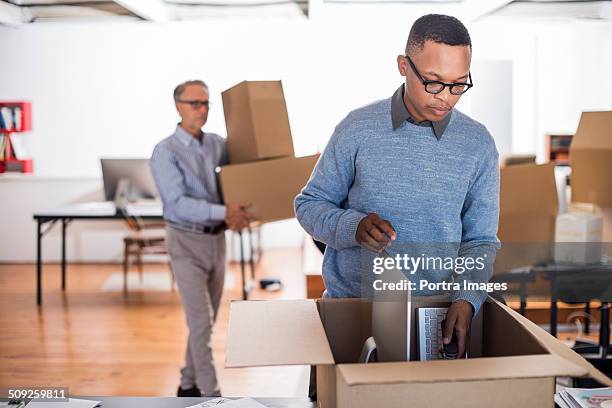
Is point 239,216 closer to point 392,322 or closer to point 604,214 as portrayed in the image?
point 604,214

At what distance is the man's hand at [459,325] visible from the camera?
1354mm

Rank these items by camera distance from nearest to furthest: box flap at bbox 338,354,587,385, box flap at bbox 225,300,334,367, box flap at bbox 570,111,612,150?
box flap at bbox 338,354,587,385 → box flap at bbox 225,300,334,367 → box flap at bbox 570,111,612,150

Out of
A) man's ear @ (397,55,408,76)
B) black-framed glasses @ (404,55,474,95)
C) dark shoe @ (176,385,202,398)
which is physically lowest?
dark shoe @ (176,385,202,398)

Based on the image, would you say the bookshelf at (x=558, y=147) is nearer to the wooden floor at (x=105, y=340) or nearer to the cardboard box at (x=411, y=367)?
the wooden floor at (x=105, y=340)

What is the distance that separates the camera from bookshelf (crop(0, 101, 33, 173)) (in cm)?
701

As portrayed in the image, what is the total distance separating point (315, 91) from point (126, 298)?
301 centimetres

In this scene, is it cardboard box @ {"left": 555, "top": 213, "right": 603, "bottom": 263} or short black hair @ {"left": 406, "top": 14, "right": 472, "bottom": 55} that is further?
cardboard box @ {"left": 555, "top": 213, "right": 603, "bottom": 263}

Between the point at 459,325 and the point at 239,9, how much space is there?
21.4ft

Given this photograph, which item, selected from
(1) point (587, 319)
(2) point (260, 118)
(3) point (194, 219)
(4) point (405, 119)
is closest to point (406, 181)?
(4) point (405, 119)

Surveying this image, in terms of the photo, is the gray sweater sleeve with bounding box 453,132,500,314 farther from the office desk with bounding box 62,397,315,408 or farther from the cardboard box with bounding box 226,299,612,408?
the office desk with bounding box 62,397,315,408

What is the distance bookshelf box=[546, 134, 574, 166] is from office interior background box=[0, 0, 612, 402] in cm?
18

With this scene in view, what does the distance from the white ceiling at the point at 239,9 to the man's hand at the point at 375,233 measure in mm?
5170

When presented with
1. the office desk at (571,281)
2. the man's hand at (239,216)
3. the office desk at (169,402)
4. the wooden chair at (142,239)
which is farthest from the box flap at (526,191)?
the wooden chair at (142,239)

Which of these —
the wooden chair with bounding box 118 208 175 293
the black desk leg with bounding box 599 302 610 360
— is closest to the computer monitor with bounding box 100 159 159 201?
the wooden chair with bounding box 118 208 175 293
